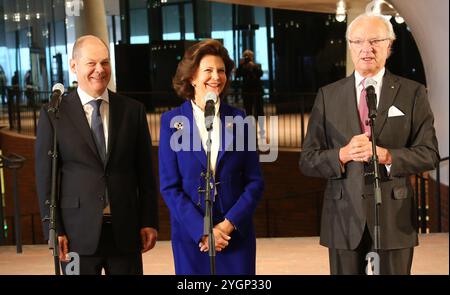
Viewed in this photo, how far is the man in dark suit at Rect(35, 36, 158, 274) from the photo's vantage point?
3379 mm

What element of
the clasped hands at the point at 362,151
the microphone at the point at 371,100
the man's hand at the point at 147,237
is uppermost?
the microphone at the point at 371,100

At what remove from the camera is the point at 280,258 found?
6.21 meters

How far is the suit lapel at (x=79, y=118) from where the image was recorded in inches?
133

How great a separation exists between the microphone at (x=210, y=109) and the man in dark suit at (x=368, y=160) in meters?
0.45

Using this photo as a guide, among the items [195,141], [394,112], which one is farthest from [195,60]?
[394,112]

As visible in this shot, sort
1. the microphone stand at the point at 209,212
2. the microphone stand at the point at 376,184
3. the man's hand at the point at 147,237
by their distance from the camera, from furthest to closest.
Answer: the man's hand at the point at 147,237 → the microphone stand at the point at 209,212 → the microphone stand at the point at 376,184

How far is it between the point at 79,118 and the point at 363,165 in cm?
119

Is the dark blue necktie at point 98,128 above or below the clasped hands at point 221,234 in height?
above

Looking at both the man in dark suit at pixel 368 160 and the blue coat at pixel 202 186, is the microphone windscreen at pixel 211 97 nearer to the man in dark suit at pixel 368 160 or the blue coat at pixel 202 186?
the blue coat at pixel 202 186

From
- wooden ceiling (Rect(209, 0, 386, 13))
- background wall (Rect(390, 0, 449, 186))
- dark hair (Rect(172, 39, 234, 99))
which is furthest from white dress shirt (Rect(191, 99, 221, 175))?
wooden ceiling (Rect(209, 0, 386, 13))

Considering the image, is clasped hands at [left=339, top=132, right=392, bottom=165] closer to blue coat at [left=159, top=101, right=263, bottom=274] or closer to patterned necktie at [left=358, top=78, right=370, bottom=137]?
patterned necktie at [left=358, top=78, right=370, bottom=137]
